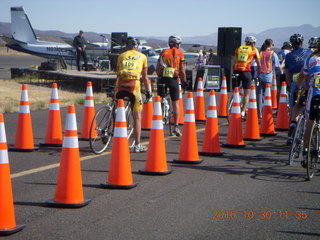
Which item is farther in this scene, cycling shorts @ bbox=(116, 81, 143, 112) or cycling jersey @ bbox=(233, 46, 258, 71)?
cycling jersey @ bbox=(233, 46, 258, 71)

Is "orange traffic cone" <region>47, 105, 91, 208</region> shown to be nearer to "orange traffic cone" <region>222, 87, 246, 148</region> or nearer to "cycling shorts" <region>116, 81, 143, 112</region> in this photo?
"cycling shorts" <region>116, 81, 143, 112</region>

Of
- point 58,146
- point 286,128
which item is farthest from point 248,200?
point 286,128

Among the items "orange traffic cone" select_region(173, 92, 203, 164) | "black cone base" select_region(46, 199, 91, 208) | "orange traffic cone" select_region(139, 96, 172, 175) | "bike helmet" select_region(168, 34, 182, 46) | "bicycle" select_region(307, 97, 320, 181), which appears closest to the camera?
"black cone base" select_region(46, 199, 91, 208)

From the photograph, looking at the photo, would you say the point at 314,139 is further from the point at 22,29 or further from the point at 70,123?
the point at 22,29

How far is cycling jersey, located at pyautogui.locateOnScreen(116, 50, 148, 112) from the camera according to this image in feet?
34.1

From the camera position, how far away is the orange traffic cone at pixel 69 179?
6766 millimetres

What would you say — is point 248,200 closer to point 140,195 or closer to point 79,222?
point 140,195

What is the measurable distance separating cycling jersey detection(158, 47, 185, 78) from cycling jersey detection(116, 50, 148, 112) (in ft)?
7.15

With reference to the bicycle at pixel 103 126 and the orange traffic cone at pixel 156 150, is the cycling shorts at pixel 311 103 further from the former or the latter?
the bicycle at pixel 103 126

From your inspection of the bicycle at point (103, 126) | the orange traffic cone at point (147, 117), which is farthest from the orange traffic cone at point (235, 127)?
the orange traffic cone at point (147, 117)

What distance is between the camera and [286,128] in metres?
14.1

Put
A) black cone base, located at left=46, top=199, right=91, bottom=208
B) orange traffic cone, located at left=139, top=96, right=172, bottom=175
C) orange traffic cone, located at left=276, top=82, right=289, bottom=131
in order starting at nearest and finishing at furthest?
black cone base, located at left=46, top=199, right=91, bottom=208
orange traffic cone, located at left=139, top=96, right=172, bottom=175
orange traffic cone, located at left=276, top=82, right=289, bottom=131

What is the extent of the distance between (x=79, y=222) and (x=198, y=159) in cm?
380

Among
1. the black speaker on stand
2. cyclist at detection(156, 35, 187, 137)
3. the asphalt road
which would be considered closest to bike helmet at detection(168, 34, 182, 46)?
cyclist at detection(156, 35, 187, 137)
